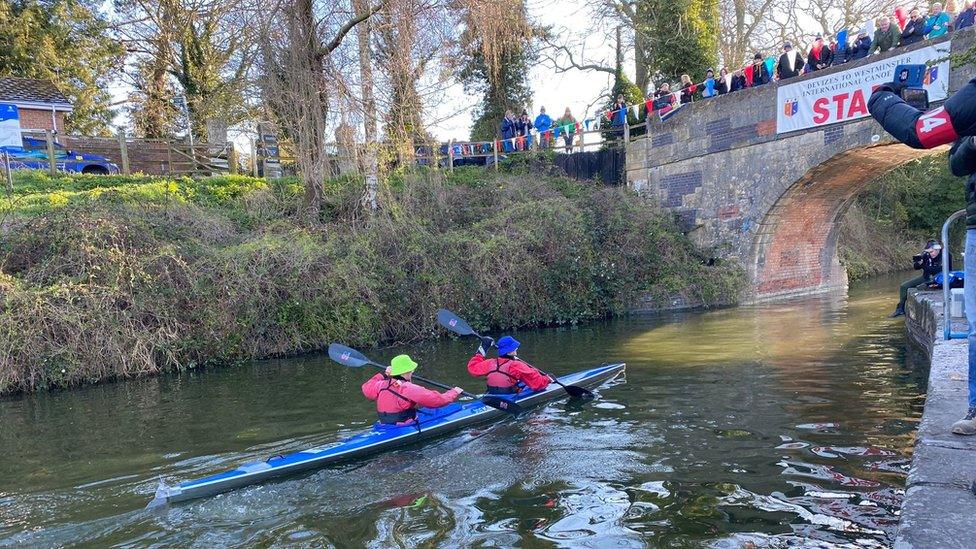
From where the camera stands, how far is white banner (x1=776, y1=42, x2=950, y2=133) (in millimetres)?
11812

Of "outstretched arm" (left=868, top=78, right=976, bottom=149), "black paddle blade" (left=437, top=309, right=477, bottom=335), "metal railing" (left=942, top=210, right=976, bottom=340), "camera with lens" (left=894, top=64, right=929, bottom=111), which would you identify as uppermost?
"camera with lens" (left=894, top=64, right=929, bottom=111)

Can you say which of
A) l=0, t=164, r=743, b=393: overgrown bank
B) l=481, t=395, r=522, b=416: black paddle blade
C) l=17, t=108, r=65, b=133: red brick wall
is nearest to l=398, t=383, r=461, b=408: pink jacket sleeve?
l=481, t=395, r=522, b=416: black paddle blade

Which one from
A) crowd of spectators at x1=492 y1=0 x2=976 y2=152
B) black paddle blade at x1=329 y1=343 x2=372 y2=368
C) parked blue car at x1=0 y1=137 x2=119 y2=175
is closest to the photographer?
black paddle blade at x1=329 y1=343 x2=372 y2=368

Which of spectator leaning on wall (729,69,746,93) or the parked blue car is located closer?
spectator leaning on wall (729,69,746,93)

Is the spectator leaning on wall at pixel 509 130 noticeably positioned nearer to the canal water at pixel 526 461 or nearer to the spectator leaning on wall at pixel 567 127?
the spectator leaning on wall at pixel 567 127

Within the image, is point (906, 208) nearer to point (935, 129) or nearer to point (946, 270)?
point (946, 270)

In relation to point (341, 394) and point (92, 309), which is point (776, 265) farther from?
point (92, 309)

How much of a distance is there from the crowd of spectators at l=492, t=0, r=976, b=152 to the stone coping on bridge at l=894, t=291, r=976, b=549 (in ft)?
31.1

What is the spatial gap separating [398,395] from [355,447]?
704 millimetres

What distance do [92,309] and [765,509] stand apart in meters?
10.3

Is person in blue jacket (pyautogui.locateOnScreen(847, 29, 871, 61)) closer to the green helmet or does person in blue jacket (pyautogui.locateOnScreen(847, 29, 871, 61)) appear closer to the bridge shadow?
the bridge shadow

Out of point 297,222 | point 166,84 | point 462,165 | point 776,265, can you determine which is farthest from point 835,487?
point 166,84

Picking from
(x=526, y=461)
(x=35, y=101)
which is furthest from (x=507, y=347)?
(x=35, y=101)

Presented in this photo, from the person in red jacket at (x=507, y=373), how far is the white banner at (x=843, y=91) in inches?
343
